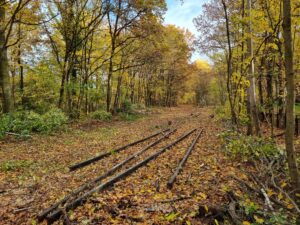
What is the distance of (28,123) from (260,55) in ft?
31.3

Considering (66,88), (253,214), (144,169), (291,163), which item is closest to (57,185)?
(144,169)

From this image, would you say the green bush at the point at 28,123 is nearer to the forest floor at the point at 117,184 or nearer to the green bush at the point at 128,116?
the forest floor at the point at 117,184

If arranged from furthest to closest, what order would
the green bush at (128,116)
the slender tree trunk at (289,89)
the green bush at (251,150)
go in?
the green bush at (128,116)
the green bush at (251,150)
the slender tree trunk at (289,89)

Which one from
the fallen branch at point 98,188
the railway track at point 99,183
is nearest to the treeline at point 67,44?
the railway track at point 99,183

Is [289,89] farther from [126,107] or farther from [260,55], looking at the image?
[126,107]

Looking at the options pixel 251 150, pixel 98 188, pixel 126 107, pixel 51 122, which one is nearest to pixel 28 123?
pixel 51 122

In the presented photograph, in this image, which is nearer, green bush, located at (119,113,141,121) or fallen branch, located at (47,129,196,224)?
fallen branch, located at (47,129,196,224)

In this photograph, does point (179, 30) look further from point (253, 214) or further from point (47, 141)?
point (253, 214)

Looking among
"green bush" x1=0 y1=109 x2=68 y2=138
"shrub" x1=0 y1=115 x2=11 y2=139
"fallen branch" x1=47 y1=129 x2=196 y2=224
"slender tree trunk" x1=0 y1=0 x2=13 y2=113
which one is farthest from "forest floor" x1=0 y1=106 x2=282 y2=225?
"slender tree trunk" x1=0 y1=0 x2=13 y2=113

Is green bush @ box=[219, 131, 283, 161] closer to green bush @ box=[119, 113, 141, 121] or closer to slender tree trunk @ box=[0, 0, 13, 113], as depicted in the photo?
slender tree trunk @ box=[0, 0, 13, 113]

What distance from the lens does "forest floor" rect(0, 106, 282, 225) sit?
368cm

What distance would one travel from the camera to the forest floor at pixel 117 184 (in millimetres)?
3680

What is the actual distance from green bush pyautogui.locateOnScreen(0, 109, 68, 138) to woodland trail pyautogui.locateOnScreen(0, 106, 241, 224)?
1389 mm

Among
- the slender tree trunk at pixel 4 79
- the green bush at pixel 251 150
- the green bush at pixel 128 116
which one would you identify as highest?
the slender tree trunk at pixel 4 79
